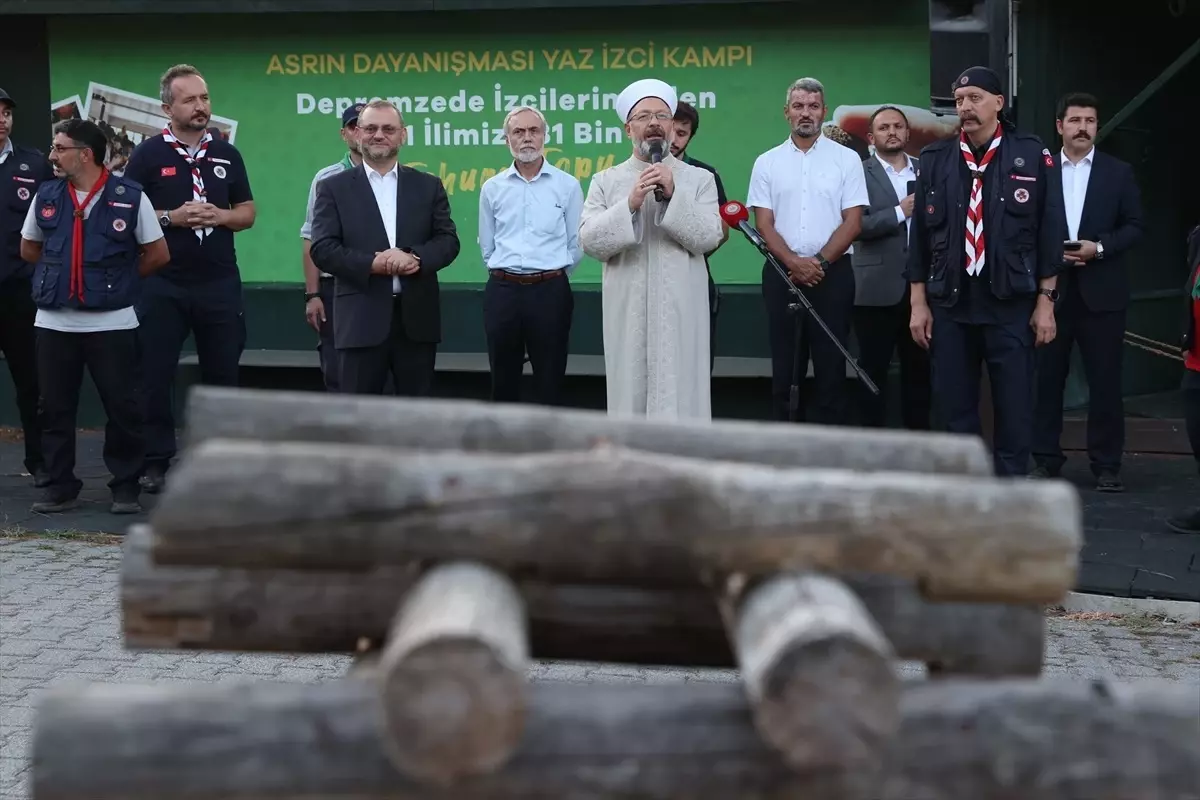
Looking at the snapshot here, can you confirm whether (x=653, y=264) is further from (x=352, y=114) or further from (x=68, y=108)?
(x=68, y=108)

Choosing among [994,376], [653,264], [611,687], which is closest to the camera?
[611,687]

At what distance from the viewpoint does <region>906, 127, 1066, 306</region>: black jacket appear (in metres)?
7.85

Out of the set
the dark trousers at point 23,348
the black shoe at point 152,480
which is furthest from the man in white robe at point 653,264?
the dark trousers at point 23,348

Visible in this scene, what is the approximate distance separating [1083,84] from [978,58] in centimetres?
172

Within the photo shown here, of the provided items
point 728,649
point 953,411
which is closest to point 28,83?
point 953,411

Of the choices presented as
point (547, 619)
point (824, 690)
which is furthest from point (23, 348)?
point (824, 690)

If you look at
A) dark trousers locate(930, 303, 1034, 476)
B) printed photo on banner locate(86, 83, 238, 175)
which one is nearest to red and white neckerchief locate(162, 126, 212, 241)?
printed photo on banner locate(86, 83, 238, 175)

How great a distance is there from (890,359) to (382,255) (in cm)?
317

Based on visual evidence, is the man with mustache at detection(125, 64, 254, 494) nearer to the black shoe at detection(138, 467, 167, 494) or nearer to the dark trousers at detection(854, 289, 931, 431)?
the black shoe at detection(138, 467, 167, 494)

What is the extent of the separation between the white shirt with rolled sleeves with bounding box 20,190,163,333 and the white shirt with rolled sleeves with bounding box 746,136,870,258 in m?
3.21

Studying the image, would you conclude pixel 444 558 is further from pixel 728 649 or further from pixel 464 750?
pixel 728 649

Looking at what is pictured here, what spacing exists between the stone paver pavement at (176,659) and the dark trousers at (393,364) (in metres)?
1.79

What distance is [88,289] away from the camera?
831 centimetres

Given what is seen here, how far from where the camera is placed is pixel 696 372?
299 inches
